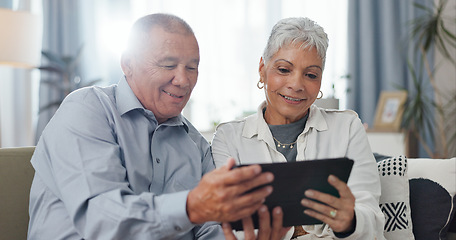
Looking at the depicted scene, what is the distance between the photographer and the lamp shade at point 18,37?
3201 millimetres

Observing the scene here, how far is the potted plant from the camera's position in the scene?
13.8 feet

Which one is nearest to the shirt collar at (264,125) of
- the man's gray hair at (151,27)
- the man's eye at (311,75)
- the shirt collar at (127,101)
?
the man's eye at (311,75)

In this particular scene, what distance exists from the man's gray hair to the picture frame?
3.05 metres

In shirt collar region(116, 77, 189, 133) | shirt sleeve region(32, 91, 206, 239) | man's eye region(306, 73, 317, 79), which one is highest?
man's eye region(306, 73, 317, 79)

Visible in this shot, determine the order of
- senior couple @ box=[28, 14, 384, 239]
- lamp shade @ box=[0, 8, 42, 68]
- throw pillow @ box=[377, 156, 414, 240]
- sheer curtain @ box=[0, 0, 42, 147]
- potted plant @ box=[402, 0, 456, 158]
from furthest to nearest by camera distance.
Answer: sheer curtain @ box=[0, 0, 42, 147], potted plant @ box=[402, 0, 456, 158], lamp shade @ box=[0, 8, 42, 68], throw pillow @ box=[377, 156, 414, 240], senior couple @ box=[28, 14, 384, 239]

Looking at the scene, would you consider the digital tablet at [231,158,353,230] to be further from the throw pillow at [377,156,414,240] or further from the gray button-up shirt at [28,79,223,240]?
the throw pillow at [377,156,414,240]

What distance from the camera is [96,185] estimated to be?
4.02 ft

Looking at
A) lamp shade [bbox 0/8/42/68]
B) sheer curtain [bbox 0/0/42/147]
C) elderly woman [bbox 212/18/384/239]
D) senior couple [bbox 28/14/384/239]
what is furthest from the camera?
sheer curtain [bbox 0/0/42/147]

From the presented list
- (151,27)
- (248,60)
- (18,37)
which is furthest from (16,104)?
(151,27)

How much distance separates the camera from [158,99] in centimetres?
153

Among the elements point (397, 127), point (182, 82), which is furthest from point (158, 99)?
point (397, 127)

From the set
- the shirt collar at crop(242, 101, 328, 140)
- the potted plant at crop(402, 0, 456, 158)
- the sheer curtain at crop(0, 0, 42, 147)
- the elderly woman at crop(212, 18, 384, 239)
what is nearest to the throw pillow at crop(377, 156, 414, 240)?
the elderly woman at crop(212, 18, 384, 239)

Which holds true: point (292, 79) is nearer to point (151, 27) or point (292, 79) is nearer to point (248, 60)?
point (151, 27)

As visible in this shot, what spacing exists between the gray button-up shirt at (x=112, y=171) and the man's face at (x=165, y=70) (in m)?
0.05
